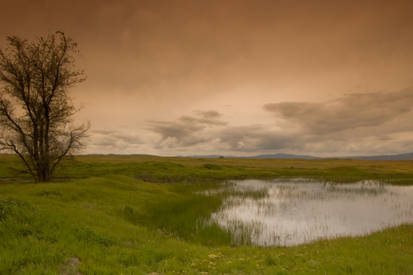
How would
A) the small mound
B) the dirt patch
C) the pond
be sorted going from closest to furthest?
the dirt patch → the small mound → the pond

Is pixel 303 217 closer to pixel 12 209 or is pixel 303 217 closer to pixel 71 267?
pixel 71 267

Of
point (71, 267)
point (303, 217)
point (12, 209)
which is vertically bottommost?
point (303, 217)

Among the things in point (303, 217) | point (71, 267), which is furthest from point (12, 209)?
point (303, 217)

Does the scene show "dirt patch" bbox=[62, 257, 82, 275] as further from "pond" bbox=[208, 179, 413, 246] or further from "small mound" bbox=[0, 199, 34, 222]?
"pond" bbox=[208, 179, 413, 246]

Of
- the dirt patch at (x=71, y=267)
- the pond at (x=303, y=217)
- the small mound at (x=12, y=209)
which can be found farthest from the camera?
the pond at (x=303, y=217)

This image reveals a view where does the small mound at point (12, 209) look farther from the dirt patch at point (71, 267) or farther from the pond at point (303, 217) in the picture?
the pond at point (303, 217)

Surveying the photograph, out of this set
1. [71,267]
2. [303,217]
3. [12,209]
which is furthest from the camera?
[303,217]

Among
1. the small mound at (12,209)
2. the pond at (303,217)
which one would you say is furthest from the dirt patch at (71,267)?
the pond at (303,217)

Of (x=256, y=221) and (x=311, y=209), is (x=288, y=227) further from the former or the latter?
(x=311, y=209)

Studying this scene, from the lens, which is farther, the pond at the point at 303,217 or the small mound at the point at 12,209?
the pond at the point at 303,217

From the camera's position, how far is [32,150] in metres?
28.5

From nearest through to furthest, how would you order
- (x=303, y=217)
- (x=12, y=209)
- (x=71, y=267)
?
(x=71, y=267), (x=12, y=209), (x=303, y=217)

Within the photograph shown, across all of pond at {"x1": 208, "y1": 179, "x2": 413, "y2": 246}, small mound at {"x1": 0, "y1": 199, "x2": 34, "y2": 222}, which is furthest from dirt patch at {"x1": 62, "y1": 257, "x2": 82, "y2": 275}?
pond at {"x1": 208, "y1": 179, "x2": 413, "y2": 246}

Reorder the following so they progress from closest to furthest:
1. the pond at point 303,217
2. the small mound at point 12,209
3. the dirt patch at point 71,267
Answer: the dirt patch at point 71,267 → the small mound at point 12,209 → the pond at point 303,217
